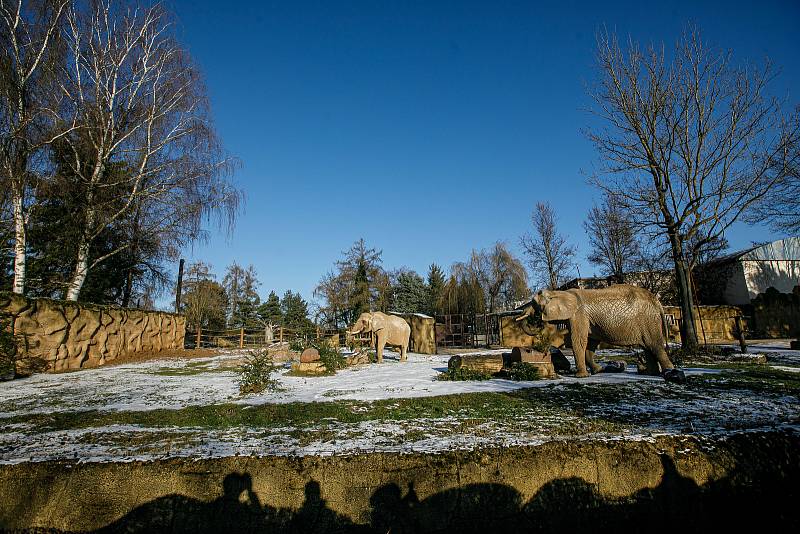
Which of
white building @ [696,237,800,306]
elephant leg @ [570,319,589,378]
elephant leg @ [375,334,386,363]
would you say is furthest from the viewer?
white building @ [696,237,800,306]

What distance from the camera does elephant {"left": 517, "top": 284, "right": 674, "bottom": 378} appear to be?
741 centimetres

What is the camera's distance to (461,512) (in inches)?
112

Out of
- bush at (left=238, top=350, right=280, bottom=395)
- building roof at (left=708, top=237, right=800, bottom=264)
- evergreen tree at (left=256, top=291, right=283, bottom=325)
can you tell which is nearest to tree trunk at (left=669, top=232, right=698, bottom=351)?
bush at (left=238, top=350, right=280, bottom=395)

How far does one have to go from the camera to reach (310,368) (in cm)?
1039

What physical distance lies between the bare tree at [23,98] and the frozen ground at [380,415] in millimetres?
7469

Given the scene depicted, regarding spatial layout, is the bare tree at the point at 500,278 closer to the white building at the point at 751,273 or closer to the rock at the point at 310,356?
the white building at the point at 751,273

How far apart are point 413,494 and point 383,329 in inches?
432

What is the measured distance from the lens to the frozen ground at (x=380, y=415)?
3453 mm

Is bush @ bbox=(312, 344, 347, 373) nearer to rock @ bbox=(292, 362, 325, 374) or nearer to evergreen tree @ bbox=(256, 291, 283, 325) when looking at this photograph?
rock @ bbox=(292, 362, 325, 374)

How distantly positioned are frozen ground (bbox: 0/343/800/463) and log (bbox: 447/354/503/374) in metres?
0.76

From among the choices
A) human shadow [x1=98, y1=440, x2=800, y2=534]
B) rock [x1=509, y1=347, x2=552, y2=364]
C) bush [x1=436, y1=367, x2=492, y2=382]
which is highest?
rock [x1=509, y1=347, x2=552, y2=364]

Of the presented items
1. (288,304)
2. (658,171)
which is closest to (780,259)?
(658,171)

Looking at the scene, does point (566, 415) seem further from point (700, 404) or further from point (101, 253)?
point (101, 253)

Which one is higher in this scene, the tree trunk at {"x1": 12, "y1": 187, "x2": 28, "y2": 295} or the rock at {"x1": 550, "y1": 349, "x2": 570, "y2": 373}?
the tree trunk at {"x1": 12, "y1": 187, "x2": 28, "y2": 295}
